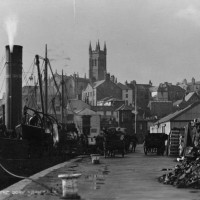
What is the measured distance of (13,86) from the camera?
2780 centimetres

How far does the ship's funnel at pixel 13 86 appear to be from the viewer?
27469mm

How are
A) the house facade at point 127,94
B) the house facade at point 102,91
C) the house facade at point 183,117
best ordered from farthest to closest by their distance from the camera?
the house facade at point 127,94 → the house facade at point 102,91 → the house facade at point 183,117

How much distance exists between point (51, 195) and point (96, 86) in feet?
432

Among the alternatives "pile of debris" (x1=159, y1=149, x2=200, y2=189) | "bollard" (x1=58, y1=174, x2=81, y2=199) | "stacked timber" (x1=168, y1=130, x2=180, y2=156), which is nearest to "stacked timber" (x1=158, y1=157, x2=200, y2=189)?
"pile of debris" (x1=159, y1=149, x2=200, y2=189)

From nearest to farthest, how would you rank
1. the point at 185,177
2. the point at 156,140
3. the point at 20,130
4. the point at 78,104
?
1. the point at 185,177
2. the point at 20,130
3. the point at 156,140
4. the point at 78,104

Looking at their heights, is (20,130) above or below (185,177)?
above

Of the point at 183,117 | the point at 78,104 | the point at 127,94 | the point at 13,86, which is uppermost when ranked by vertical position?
the point at 127,94

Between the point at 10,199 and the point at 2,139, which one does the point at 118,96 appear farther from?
the point at 10,199

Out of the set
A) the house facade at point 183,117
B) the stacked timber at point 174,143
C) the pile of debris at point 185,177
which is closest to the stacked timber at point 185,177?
the pile of debris at point 185,177

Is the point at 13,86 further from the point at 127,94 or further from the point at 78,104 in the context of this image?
the point at 127,94

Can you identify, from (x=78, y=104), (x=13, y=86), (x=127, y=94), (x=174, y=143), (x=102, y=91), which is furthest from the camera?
(x=127, y=94)

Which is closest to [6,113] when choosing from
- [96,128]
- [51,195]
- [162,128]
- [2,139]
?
[2,139]

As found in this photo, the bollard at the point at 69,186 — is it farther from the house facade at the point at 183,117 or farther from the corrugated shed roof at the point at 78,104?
the corrugated shed roof at the point at 78,104

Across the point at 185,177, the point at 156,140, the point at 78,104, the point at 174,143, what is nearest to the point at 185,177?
the point at 185,177
